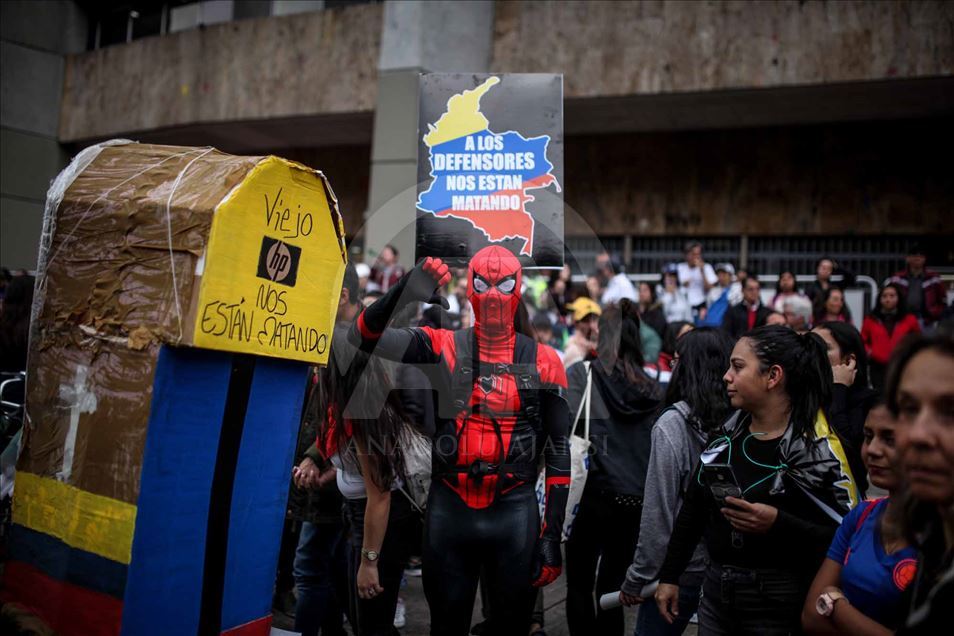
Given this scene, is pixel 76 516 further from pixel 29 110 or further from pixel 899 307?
pixel 29 110

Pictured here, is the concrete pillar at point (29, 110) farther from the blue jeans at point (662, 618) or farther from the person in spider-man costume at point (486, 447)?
the blue jeans at point (662, 618)

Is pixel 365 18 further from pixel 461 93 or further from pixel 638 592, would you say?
pixel 638 592

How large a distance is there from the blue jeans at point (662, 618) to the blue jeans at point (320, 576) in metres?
1.53

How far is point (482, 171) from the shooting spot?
14.7ft

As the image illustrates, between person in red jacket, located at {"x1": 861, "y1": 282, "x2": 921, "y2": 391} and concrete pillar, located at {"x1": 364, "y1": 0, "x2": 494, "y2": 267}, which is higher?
concrete pillar, located at {"x1": 364, "y1": 0, "x2": 494, "y2": 267}

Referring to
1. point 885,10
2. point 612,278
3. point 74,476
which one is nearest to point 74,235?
point 74,476

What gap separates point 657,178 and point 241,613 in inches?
508

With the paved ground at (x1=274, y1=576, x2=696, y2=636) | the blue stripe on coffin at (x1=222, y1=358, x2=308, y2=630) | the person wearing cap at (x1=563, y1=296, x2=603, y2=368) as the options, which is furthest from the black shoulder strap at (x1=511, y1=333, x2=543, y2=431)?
the person wearing cap at (x1=563, y1=296, x2=603, y2=368)

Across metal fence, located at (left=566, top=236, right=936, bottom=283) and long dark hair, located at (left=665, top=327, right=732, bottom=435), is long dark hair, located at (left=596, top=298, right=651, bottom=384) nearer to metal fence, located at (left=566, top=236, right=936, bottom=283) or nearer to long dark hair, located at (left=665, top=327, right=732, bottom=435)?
long dark hair, located at (left=665, top=327, right=732, bottom=435)

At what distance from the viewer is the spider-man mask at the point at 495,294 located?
3355 mm

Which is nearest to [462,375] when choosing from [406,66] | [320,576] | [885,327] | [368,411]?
[368,411]

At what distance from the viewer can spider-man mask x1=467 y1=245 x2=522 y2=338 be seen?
3355mm

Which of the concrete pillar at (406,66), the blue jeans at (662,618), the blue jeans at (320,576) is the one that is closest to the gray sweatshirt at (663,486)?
the blue jeans at (662,618)

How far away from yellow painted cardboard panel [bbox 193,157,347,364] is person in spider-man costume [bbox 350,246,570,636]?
248mm
